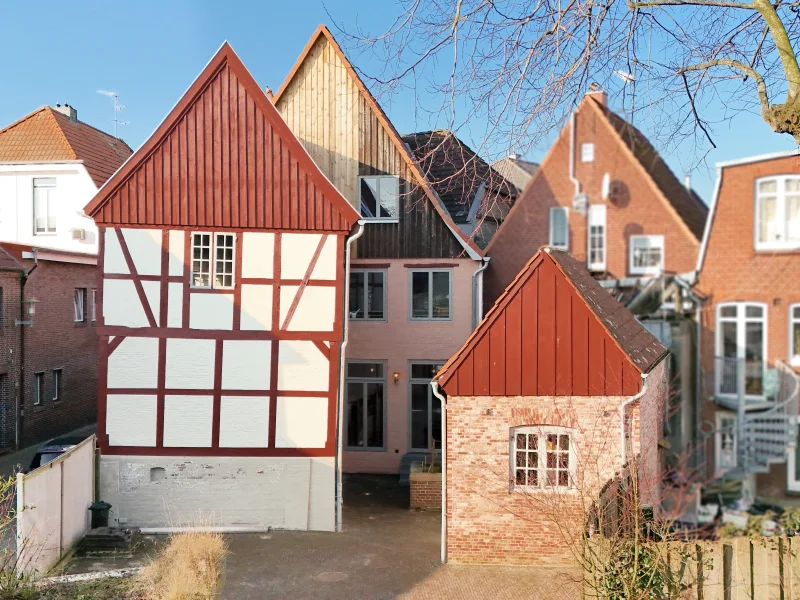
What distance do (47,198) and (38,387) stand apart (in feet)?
18.2

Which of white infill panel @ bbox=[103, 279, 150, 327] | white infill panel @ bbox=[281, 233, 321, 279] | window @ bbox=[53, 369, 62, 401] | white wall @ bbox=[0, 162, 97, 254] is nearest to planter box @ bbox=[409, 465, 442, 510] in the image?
white infill panel @ bbox=[281, 233, 321, 279]

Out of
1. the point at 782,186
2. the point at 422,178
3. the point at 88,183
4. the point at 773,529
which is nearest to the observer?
the point at 782,186

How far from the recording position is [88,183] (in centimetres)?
2006

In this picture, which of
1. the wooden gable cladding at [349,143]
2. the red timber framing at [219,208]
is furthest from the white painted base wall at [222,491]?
the wooden gable cladding at [349,143]

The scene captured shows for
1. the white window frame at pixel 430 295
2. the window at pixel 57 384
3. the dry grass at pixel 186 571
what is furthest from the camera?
the window at pixel 57 384

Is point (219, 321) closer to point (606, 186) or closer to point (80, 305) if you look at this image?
point (606, 186)

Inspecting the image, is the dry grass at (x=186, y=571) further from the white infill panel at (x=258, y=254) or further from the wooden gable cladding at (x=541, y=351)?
the white infill panel at (x=258, y=254)

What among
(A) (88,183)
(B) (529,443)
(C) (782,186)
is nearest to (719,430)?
(C) (782,186)

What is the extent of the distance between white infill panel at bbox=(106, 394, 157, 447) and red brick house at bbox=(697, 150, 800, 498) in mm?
9659

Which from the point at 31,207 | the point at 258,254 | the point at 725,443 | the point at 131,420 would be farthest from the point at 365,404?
the point at 725,443

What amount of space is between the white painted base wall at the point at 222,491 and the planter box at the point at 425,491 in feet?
6.22

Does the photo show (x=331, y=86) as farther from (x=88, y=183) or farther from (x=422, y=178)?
(x=422, y=178)

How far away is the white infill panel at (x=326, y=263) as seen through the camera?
37.4 ft

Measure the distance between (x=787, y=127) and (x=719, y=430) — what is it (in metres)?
1.87
